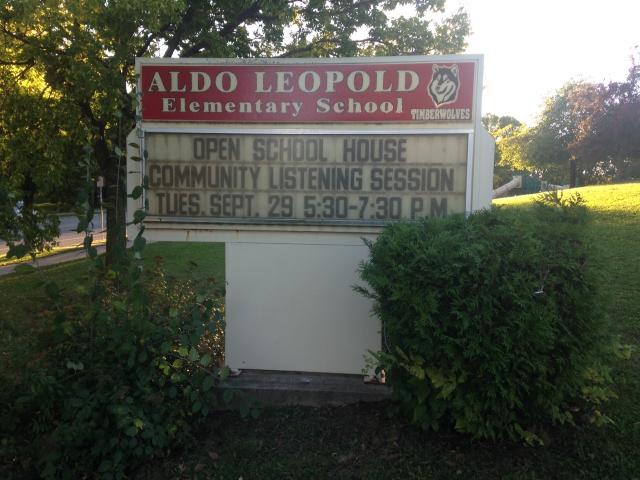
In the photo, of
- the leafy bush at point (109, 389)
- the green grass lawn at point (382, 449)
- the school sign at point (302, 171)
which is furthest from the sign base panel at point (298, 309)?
the leafy bush at point (109, 389)

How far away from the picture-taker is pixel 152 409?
3457mm

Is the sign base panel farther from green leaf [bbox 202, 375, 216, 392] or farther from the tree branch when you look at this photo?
the tree branch

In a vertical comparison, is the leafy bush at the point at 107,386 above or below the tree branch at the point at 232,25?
below

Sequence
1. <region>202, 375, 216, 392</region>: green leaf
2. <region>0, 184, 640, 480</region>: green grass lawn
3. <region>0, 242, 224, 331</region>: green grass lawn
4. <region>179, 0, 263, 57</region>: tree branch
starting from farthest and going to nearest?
<region>179, 0, 263, 57</region>: tree branch → <region>0, 242, 224, 331</region>: green grass lawn → <region>202, 375, 216, 392</region>: green leaf → <region>0, 184, 640, 480</region>: green grass lawn

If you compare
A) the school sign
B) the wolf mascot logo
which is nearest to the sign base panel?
the school sign

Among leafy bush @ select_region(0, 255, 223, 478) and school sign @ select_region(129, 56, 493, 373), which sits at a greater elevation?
school sign @ select_region(129, 56, 493, 373)

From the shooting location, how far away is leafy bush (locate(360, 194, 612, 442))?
118 inches

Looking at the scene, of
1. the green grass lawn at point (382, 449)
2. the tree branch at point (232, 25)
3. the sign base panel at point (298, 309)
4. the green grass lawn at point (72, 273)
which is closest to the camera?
the green grass lawn at point (382, 449)

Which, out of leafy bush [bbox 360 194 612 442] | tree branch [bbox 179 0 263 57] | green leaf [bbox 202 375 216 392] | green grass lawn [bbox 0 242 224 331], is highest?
tree branch [bbox 179 0 263 57]

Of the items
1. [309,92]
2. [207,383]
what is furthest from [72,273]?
[207,383]

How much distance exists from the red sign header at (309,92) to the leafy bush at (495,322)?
52.8 inches

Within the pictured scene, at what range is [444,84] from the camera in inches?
167

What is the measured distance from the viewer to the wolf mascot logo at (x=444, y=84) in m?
4.21

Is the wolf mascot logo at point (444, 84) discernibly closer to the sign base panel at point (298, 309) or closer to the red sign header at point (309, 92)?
the red sign header at point (309, 92)
